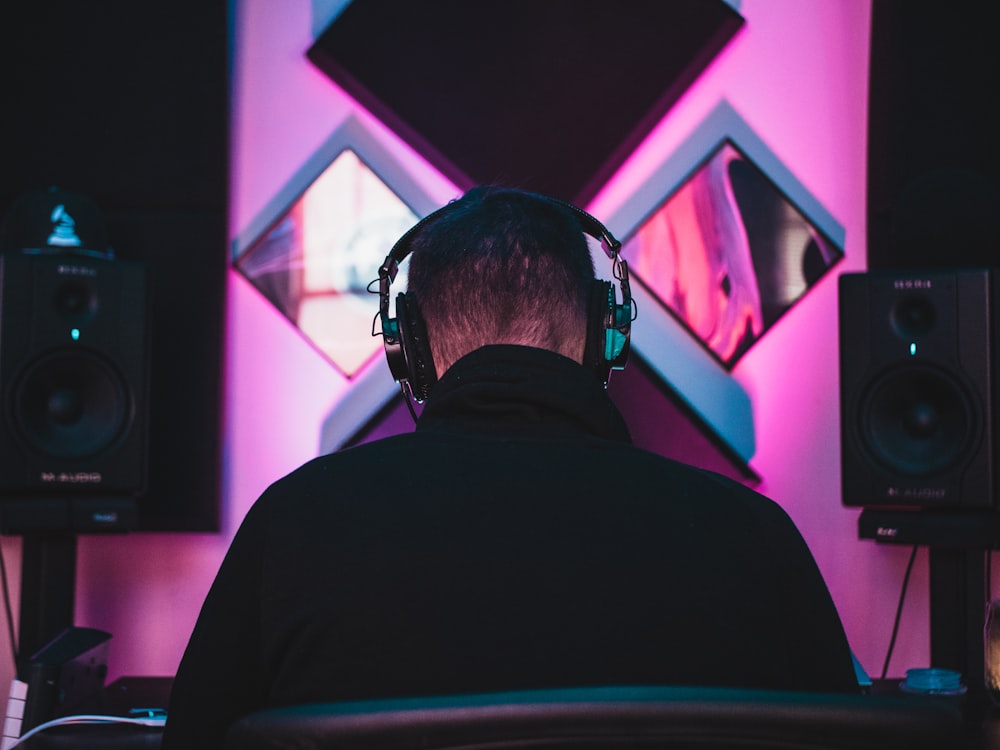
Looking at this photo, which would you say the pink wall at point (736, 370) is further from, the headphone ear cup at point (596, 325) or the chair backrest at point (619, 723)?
the chair backrest at point (619, 723)

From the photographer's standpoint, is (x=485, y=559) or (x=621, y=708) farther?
(x=485, y=559)

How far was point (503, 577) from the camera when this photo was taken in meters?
0.75

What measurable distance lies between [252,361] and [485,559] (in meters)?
1.63

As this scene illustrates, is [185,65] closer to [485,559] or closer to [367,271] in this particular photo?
[367,271]

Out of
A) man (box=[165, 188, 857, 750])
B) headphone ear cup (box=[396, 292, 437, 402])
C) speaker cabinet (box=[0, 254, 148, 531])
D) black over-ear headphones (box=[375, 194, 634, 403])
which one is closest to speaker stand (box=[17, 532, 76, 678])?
speaker cabinet (box=[0, 254, 148, 531])

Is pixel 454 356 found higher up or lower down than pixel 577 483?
higher up

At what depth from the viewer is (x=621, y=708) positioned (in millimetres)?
468

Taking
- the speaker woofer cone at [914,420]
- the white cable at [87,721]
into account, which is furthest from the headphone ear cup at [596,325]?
the speaker woofer cone at [914,420]

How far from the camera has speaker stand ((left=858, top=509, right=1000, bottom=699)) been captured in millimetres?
1795

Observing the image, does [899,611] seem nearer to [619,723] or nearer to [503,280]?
[503,280]

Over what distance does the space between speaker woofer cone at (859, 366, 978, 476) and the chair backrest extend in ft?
4.66

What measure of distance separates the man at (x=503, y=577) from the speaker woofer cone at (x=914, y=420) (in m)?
1.06

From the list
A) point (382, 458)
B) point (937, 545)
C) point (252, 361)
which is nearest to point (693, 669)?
point (382, 458)

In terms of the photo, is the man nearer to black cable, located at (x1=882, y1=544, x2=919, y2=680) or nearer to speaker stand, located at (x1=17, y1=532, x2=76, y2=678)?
speaker stand, located at (x1=17, y1=532, x2=76, y2=678)
